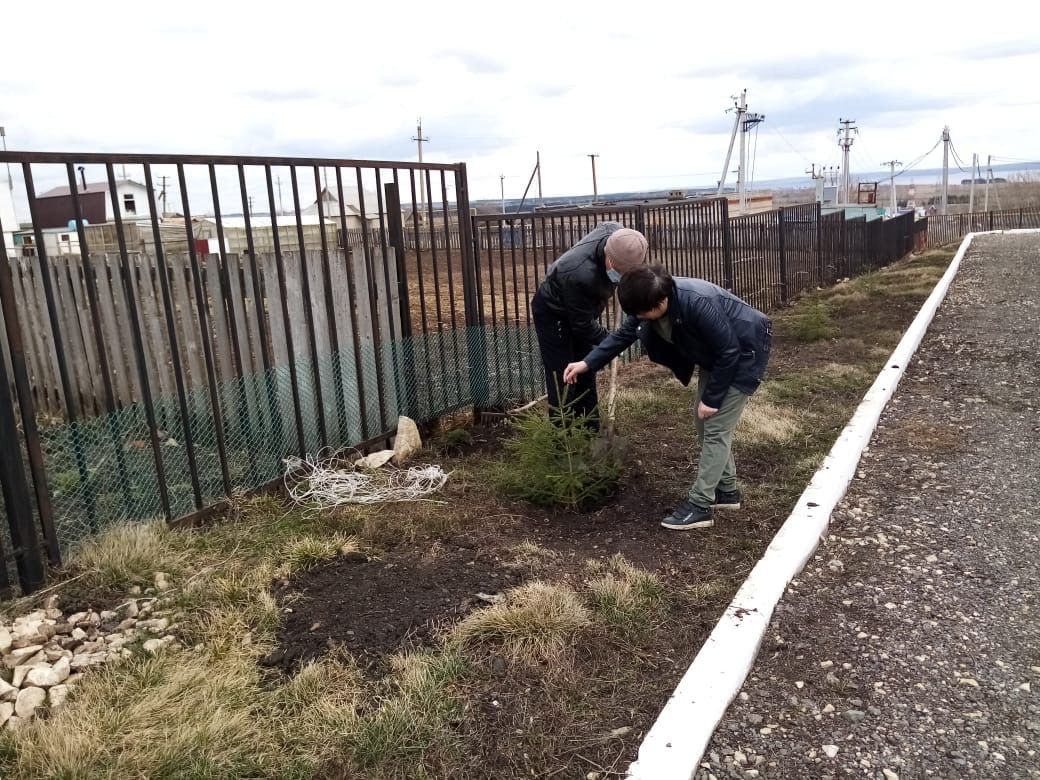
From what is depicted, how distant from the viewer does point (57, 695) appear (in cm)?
263

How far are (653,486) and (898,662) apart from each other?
1934 mm

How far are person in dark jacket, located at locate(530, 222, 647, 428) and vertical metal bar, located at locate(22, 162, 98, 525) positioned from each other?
2425 millimetres

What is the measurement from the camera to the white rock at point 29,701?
8.41ft

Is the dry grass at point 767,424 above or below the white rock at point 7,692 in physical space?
below

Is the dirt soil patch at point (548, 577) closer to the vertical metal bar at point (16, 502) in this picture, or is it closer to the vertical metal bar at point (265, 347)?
the vertical metal bar at point (265, 347)

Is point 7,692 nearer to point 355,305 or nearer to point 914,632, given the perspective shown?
point 355,305

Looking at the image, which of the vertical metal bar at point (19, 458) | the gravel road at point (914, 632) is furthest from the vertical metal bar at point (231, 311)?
the gravel road at point (914, 632)

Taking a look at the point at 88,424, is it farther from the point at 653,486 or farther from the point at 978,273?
the point at 978,273

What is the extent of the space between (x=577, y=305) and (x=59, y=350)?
279cm

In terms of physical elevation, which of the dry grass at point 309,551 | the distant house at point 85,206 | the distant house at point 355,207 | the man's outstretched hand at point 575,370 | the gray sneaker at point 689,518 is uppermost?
the distant house at point 85,206

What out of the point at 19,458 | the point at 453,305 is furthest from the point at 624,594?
the point at 453,305

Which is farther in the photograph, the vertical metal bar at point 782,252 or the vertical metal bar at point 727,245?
the vertical metal bar at point 782,252

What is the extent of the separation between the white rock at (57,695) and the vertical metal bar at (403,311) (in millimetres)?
3228

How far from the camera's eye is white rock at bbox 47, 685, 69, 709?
103 inches
